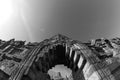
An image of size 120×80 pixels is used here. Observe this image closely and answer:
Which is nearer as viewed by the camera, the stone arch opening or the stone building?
the stone building

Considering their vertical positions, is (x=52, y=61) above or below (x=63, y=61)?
above

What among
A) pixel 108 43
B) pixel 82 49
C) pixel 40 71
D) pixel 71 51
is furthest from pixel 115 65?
pixel 40 71

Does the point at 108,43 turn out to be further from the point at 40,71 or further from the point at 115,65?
the point at 40,71

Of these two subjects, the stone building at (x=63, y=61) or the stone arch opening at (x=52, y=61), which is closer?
the stone building at (x=63, y=61)

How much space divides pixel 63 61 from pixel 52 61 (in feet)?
3.40

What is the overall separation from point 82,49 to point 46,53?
3044 mm

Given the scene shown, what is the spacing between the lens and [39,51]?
31.8ft

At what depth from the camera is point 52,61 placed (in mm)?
10211

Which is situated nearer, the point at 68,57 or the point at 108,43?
the point at 68,57

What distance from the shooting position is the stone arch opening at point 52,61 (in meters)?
8.23

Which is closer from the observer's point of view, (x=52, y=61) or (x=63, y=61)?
(x=52, y=61)

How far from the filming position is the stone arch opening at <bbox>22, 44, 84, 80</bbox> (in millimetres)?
8228

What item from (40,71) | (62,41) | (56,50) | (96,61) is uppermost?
(62,41)

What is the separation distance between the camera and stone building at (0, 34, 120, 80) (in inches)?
285
